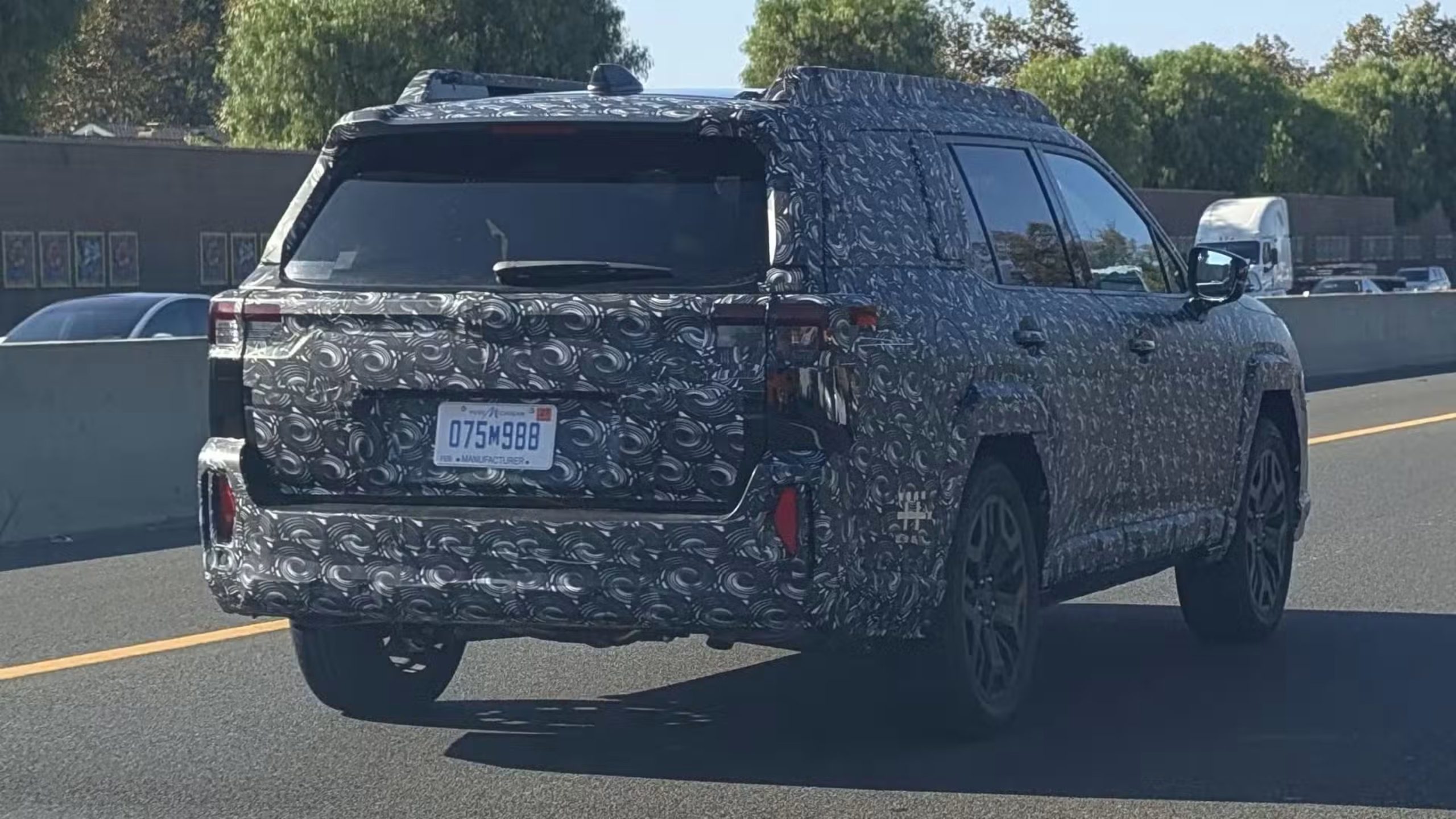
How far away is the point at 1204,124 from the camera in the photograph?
8388 centimetres

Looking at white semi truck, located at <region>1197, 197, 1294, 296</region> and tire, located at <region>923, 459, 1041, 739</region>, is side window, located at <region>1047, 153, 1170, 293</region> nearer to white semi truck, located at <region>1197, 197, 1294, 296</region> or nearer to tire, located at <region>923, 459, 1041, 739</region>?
tire, located at <region>923, 459, 1041, 739</region>

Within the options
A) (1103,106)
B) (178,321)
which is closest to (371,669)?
(178,321)

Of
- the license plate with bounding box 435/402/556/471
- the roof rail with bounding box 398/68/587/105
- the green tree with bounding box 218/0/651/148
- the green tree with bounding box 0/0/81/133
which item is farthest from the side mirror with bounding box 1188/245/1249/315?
the green tree with bounding box 218/0/651/148

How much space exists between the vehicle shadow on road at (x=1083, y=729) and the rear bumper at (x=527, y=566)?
0.66 metres

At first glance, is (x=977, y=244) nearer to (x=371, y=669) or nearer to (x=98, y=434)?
(x=371, y=669)

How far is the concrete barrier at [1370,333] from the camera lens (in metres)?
28.4

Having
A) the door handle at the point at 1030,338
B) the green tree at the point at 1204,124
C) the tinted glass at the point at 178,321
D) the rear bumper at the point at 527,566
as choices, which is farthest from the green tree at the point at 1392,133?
the rear bumper at the point at 527,566

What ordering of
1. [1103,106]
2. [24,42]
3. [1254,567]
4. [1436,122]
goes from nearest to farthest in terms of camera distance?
[1254,567] < [24,42] < [1103,106] < [1436,122]

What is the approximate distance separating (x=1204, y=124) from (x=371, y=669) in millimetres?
78826

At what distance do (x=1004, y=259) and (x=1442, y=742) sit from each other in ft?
6.25

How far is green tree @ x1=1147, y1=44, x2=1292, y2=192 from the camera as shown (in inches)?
3295

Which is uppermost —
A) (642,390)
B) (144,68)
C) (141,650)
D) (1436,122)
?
(144,68)

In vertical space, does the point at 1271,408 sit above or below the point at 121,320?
above

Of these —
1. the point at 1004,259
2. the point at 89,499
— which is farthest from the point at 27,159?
the point at 1004,259
